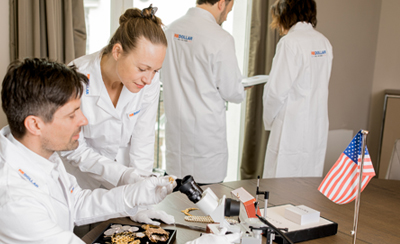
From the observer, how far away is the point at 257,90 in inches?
134

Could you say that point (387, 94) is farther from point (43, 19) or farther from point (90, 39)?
point (43, 19)

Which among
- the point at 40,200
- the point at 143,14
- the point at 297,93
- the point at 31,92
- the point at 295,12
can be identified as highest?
the point at 295,12

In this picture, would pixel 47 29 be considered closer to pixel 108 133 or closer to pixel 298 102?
pixel 108 133

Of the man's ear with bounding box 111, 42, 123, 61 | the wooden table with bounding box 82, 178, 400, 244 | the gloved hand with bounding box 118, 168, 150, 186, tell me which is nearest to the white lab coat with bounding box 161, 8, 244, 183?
the wooden table with bounding box 82, 178, 400, 244

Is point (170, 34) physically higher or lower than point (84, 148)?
higher

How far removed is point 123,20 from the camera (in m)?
1.58

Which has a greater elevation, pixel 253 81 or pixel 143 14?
pixel 143 14

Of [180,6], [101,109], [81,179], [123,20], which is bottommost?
[81,179]

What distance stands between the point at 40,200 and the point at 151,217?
411 mm

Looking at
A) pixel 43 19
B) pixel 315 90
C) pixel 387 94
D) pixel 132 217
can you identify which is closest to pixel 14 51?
pixel 43 19

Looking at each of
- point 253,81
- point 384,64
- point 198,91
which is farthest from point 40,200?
point 384,64

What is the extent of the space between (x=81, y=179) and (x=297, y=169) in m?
1.68

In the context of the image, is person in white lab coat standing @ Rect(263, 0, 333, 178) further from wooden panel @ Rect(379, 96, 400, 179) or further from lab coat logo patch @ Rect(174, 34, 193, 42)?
wooden panel @ Rect(379, 96, 400, 179)

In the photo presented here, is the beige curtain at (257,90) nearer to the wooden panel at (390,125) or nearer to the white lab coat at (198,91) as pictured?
the white lab coat at (198,91)
